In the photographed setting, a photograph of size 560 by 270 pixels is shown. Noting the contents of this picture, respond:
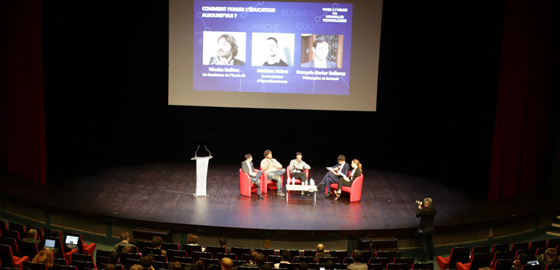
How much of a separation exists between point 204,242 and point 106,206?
1925mm

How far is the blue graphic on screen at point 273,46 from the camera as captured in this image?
11.8 m

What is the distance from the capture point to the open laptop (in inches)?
297

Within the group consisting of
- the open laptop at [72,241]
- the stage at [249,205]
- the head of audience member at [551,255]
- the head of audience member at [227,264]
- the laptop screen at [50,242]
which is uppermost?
the head of audience member at [227,264]

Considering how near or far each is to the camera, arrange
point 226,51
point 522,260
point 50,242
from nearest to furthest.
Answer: point 522,260 < point 50,242 < point 226,51

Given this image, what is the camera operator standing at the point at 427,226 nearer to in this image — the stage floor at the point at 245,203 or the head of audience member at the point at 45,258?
the stage floor at the point at 245,203

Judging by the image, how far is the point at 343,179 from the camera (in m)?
10.5

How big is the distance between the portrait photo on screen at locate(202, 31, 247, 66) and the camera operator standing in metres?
5.12

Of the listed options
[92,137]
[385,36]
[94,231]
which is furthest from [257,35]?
[94,231]

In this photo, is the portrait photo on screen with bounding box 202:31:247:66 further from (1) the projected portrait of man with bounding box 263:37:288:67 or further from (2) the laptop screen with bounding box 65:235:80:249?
(2) the laptop screen with bounding box 65:235:80:249

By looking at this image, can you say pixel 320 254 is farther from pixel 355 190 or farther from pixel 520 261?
pixel 355 190
